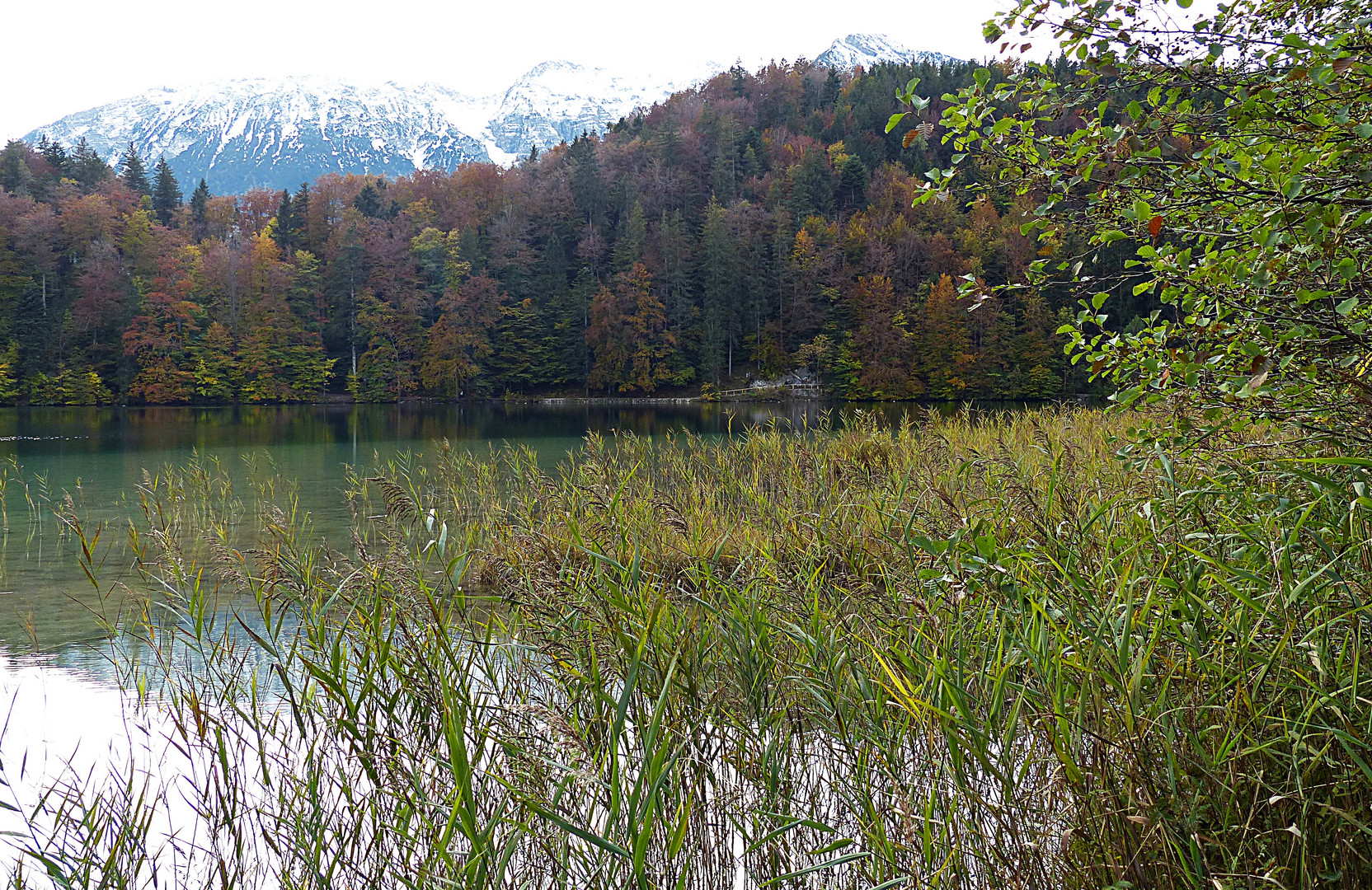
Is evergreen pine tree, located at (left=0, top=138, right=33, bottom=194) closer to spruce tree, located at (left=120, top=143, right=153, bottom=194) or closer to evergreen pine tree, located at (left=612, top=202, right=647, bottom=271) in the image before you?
spruce tree, located at (left=120, top=143, right=153, bottom=194)

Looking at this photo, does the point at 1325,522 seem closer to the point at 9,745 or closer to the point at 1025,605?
the point at 1025,605

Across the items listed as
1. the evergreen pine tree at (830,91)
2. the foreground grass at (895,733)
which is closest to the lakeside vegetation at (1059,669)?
the foreground grass at (895,733)

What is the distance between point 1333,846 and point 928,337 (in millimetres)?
44789

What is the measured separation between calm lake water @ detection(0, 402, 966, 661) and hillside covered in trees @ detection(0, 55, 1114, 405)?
662 cm

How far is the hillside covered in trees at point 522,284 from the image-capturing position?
43.7m

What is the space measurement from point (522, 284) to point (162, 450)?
35.5 metres

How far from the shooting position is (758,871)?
90.6 inches

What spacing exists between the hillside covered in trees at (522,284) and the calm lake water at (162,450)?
21.7ft

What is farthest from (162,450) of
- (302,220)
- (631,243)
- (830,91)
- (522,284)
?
(830,91)

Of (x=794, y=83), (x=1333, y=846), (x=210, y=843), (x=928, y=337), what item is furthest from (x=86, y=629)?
(x=794, y=83)

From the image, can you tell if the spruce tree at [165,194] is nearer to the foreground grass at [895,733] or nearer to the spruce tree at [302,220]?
the spruce tree at [302,220]

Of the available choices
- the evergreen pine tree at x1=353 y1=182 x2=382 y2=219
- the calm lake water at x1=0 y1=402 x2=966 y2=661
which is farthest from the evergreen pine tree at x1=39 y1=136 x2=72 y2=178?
the calm lake water at x1=0 y1=402 x2=966 y2=661

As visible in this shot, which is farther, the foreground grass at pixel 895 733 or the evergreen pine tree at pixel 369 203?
the evergreen pine tree at pixel 369 203

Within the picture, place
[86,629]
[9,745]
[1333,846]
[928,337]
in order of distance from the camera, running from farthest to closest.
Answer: [928,337] < [86,629] < [9,745] < [1333,846]
